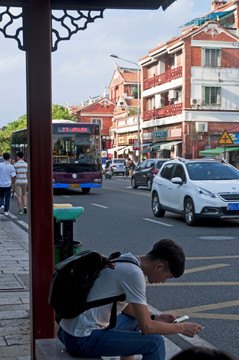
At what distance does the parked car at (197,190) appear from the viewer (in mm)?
13812

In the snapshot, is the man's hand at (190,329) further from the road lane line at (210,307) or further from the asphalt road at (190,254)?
the road lane line at (210,307)

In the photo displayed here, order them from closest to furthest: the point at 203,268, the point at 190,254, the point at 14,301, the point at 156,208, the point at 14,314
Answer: the point at 14,314
the point at 14,301
the point at 203,268
the point at 190,254
the point at 156,208

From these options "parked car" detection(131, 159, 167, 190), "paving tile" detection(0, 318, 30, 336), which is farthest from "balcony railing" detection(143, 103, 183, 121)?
"paving tile" detection(0, 318, 30, 336)

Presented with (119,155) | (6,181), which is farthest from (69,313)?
(119,155)

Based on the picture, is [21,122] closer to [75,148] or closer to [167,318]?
[75,148]

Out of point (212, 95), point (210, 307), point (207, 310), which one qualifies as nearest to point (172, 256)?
point (207, 310)

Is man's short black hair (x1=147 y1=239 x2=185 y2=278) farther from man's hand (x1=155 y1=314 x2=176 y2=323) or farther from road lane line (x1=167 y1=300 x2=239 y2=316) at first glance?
road lane line (x1=167 y1=300 x2=239 y2=316)

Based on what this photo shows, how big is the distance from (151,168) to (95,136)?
4361mm

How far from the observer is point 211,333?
545 cm

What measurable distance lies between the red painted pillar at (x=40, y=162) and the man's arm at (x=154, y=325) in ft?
3.60

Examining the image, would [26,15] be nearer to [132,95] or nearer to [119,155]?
[119,155]

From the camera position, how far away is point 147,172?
101 ft

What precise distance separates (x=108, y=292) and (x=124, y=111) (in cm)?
7112

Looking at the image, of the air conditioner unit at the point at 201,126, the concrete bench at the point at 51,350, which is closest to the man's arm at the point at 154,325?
the concrete bench at the point at 51,350
